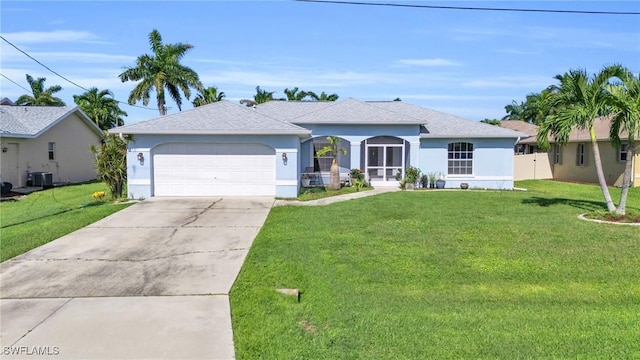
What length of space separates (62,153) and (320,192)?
1624 centimetres

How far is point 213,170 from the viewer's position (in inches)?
715

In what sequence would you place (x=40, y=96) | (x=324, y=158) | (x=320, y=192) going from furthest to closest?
(x=40, y=96) < (x=324, y=158) < (x=320, y=192)

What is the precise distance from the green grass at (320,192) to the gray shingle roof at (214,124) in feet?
7.86

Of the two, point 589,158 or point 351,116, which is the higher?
point 351,116

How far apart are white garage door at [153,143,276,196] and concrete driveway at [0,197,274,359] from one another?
18.6 ft

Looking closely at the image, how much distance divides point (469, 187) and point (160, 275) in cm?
1808

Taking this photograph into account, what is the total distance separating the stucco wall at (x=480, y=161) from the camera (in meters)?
23.0

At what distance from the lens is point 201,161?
18125 millimetres

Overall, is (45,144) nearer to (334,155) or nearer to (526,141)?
(334,155)

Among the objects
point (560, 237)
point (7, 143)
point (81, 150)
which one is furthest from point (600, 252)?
point (81, 150)

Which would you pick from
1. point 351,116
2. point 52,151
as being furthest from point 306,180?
point 52,151

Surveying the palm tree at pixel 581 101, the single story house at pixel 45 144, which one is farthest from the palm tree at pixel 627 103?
the single story house at pixel 45 144

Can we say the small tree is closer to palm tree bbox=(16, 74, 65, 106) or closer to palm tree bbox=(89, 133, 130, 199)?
palm tree bbox=(89, 133, 130, 199)

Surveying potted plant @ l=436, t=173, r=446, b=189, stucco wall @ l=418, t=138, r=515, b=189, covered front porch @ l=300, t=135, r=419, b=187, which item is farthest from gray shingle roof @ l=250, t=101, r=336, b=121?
potted plant @ l=436, t=173, r=446, b=189
